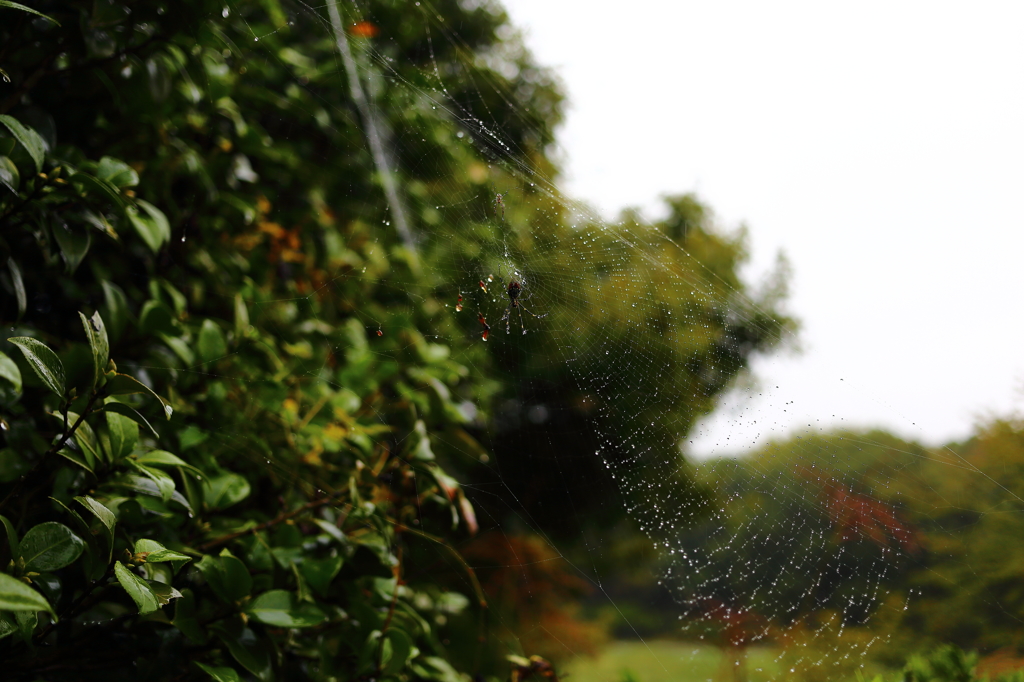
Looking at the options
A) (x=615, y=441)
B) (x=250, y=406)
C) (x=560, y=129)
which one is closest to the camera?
(x=250, y=406)

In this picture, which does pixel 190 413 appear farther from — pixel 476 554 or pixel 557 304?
pixel 476 554

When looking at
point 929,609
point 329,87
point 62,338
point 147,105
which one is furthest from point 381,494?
point 329,87

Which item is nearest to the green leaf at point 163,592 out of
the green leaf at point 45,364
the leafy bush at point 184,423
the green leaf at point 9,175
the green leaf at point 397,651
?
the leafy bush at point 184,423

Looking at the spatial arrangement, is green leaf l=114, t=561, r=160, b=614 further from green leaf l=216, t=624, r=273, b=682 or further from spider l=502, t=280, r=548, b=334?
spider l=502, t=280, r=548, b=334

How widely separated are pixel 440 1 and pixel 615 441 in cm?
226

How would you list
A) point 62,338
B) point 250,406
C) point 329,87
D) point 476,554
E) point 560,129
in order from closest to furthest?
point 62,338 → point 250,406 → point 329,87 → point 476,554 → point 560,129

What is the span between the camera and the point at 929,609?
121 centimetres

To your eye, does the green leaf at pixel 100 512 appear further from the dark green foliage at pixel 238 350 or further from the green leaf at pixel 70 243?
the green leaf at pixel 70 243

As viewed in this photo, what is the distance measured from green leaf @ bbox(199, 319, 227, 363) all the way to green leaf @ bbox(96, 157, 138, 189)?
0.85ft

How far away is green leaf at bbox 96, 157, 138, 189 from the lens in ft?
2.34

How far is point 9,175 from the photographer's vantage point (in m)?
0.60

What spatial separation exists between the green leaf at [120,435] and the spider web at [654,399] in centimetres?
48

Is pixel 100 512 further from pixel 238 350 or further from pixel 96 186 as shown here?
pixel 238 350

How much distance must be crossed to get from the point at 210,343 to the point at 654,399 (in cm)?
148
